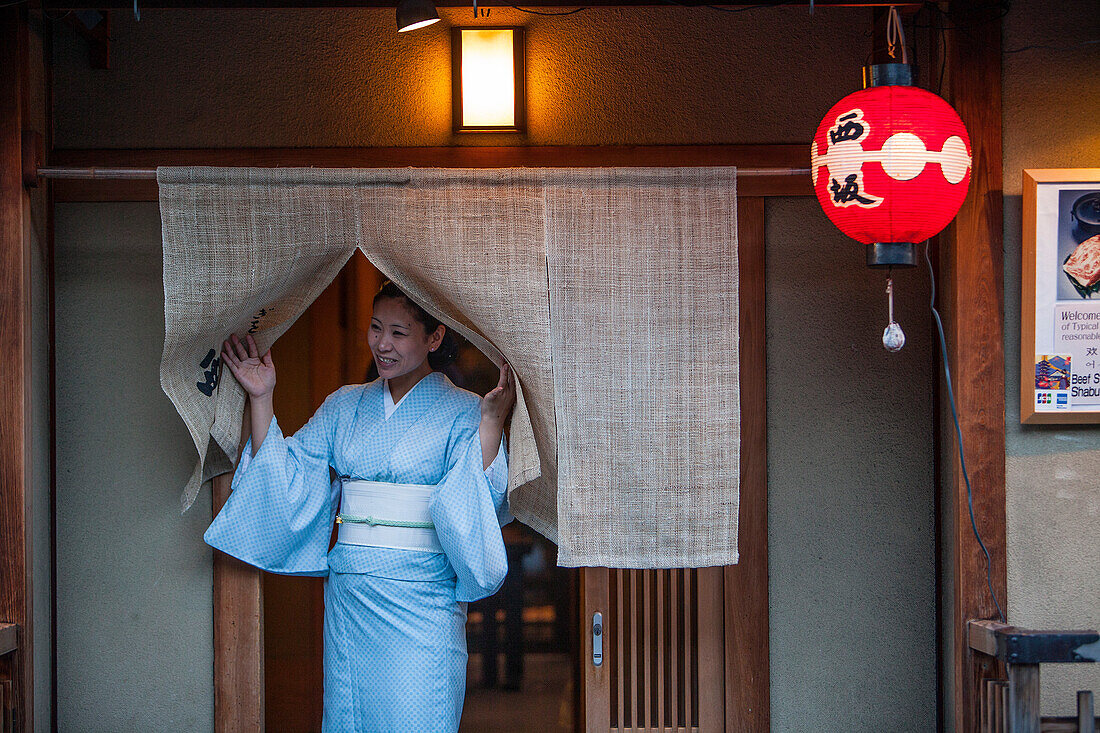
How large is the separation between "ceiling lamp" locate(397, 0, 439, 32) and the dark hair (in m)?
1.03

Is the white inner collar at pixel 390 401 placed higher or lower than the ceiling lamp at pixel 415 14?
lower

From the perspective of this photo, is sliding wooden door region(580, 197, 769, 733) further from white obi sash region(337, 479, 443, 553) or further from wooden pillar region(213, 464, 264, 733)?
wooden pillar region(213, 464, 264, 733)

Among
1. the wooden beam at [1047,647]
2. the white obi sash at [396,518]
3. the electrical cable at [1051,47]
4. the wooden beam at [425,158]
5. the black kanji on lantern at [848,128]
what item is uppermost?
the electrical cable at [1051,47]

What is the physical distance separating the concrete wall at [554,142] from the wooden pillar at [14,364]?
49cm

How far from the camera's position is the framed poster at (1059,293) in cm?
315

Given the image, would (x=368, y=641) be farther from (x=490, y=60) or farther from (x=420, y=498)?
(x=490, y=60)

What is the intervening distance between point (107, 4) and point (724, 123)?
2.60 meters

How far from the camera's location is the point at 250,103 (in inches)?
146

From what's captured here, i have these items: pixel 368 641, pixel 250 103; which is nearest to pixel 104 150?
pixel 250 103

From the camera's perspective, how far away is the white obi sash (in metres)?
Answer: 3.36

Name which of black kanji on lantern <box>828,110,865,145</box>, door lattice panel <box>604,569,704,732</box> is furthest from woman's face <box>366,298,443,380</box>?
black kanji on lantern <box>828,110,865,145</box>

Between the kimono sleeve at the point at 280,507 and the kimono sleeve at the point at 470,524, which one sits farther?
the kimono sleeve at the point at 280,507

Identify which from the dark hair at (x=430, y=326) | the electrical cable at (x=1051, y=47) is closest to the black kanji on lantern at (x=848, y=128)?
the electrical cable at (x=1051, y=47)

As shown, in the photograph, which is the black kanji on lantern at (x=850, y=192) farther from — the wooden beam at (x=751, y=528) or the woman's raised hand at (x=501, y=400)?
the woman's raised hand at (x=501, y=400)
